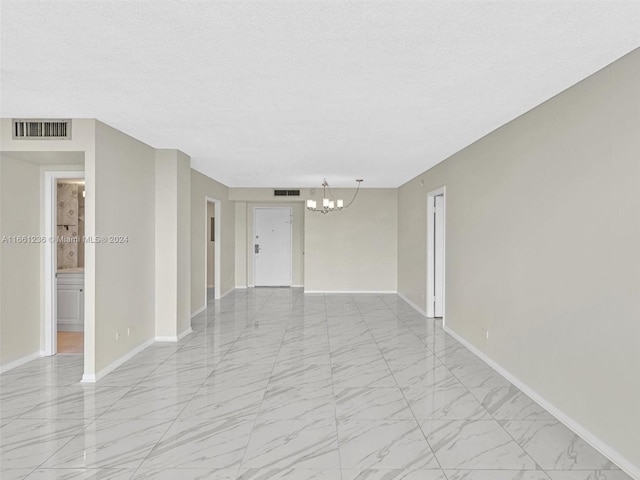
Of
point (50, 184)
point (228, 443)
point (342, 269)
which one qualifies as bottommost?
point (228, 443)

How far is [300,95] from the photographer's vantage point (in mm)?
3182

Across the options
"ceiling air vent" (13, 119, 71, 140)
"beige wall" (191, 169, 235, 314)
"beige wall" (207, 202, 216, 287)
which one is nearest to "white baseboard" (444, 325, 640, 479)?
"ceiling air vent" (13, 119, 71, 140)

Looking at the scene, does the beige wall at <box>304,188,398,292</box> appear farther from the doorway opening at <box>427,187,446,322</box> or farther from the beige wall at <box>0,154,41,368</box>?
the beige wall at <box>0,154,41,368</box>

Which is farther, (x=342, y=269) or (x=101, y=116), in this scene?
(x=342, y=269)

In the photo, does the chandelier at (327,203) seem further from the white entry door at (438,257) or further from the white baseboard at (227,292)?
the white baseboard at (227,292)

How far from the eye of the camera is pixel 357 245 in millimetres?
9688

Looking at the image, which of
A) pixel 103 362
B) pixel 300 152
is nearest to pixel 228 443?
pixel 103 362

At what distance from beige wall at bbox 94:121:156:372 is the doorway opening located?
434 centimetres

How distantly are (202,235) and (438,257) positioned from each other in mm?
4194

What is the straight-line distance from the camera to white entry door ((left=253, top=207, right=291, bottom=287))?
10828 mm

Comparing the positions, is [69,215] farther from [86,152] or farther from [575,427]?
[575,427]

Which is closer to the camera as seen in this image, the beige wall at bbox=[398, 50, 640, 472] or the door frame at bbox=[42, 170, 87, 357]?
the beige wall at bbox=[398, 50, 640, 472]

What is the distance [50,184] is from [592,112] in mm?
5356

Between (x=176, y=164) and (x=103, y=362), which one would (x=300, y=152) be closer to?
(x=176, y=164)
